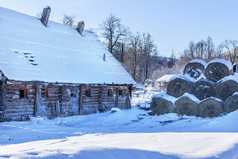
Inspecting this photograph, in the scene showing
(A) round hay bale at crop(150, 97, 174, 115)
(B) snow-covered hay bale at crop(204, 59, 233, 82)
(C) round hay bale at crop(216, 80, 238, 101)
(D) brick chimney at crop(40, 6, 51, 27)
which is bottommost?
(A) round hay bale at crop(150, 97, 174, 115)

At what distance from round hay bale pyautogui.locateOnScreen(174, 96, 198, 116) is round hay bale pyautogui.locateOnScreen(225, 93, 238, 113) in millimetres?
1369

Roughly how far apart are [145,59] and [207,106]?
3653 cm

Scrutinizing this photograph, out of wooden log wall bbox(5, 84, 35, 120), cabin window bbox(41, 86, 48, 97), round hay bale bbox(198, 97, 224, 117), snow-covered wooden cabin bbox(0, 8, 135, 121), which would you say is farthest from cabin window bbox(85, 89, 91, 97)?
round hay bale bbox(198, 97, 224, 117)

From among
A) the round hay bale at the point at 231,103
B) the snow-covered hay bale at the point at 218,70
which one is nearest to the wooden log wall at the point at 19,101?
the snow-covered hay bale at the point at 218,70

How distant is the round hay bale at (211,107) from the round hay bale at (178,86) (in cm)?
122

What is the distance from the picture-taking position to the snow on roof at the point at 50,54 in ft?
40.2

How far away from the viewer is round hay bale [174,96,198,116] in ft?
36.1

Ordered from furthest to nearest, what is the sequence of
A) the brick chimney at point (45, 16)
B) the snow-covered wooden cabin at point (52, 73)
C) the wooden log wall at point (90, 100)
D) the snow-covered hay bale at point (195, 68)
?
the brick chimney at point (45, 16)
the wooden log wall at point (90, 100)
the snow-covered hay bale at point (195, 68)
the snow-covered wooden cabin at point (52, 73)

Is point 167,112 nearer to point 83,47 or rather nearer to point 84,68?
point 84,68

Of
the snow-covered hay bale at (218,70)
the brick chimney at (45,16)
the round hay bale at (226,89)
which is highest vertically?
the brick chimney at (45,16)

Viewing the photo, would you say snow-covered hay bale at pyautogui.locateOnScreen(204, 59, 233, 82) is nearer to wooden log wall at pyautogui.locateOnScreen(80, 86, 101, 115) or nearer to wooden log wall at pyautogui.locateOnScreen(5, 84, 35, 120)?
wooden log wall at pyautogui.locateOnScreen(80, 86, 101, 115)

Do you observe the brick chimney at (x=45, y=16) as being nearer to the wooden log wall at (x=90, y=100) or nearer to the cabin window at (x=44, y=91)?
the wooden log wall at (x=90, y=100)

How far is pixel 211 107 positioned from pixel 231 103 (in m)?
0.88

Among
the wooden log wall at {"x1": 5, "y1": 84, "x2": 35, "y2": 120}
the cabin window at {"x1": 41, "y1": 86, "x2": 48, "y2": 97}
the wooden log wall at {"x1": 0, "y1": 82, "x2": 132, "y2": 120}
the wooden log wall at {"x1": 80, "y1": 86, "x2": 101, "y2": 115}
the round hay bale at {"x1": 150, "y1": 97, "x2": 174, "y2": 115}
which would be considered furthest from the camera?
the wooden log wall at {"x1": 80, "y1": 86, "x2": 101, "y2": 115}
